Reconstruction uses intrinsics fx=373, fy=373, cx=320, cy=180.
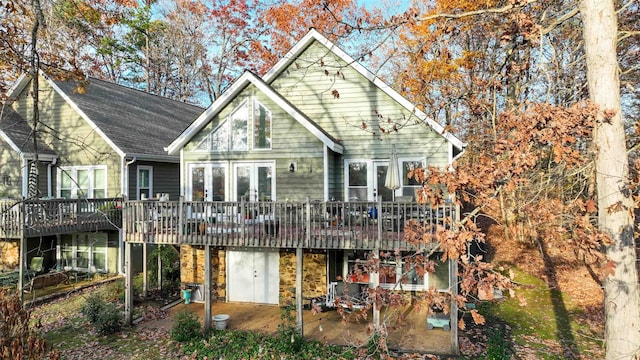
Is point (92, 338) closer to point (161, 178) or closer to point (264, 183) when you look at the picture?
point (264, 183)

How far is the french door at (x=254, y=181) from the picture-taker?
13.2m

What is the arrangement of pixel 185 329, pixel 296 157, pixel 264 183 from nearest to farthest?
1. pixel 185 329
2. pixel 296 157
3. pixel 264 183

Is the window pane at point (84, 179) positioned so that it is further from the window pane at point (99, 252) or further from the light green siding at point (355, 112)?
the light green siding at point (355, 112)

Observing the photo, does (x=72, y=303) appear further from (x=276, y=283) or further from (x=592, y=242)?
(x=592, y=242)

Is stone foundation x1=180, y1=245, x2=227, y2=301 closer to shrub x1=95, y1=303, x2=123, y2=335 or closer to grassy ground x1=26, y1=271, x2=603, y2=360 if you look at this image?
grassy ground x1=26, y1=271, x2=603, y2=360

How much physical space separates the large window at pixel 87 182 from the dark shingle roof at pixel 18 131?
1309mm

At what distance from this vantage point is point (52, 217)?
43.4 ft

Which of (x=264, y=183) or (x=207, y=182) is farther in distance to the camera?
(x=207, y=182)

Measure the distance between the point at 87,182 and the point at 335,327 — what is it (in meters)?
12.9

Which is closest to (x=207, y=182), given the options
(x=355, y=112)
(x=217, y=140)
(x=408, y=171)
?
(x=217, y=140)

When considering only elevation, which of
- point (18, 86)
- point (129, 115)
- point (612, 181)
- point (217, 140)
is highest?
point (18, 86)

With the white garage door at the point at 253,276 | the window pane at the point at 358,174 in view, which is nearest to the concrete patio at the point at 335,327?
the white garage door at the point at 253,276

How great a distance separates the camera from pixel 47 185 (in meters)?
16.4

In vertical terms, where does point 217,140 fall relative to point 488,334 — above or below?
above
